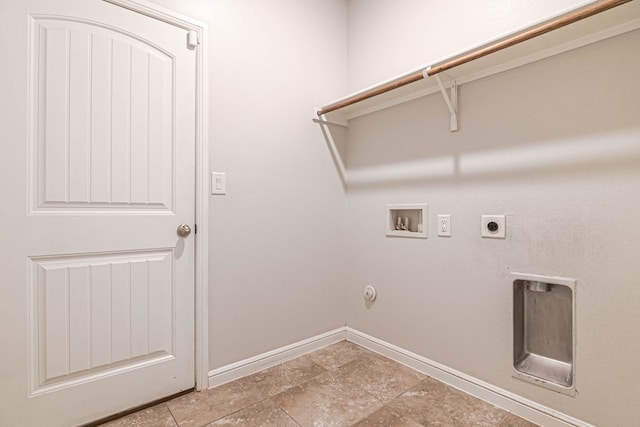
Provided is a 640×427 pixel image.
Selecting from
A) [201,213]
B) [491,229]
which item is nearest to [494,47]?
[491,229]

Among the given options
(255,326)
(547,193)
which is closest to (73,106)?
(255,326)

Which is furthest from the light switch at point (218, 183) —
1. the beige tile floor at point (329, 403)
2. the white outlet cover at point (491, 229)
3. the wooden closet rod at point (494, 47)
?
the white outlet cover at point (491, 229)

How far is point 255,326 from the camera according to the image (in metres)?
1.83

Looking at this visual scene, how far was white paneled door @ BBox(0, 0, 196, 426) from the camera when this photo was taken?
1.21 m

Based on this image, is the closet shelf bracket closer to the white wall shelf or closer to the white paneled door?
the white wall shelf

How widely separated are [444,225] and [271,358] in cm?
128

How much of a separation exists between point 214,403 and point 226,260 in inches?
27.4

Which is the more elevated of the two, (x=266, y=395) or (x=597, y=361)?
(x=597, y=361)

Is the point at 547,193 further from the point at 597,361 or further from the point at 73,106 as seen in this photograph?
the point at 73,106

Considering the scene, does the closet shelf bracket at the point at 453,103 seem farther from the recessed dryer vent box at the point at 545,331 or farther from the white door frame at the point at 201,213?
the white door frame at the point at 201,213

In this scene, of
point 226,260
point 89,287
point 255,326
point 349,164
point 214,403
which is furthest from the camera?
point 349,164

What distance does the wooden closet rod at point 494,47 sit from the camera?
3.39 feet

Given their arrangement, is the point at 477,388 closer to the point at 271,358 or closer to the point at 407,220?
the point at 407,220

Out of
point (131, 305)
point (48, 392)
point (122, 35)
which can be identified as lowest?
point (48, 392)
